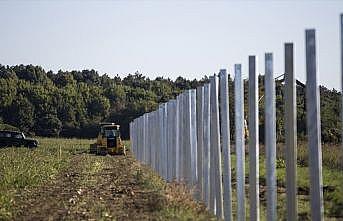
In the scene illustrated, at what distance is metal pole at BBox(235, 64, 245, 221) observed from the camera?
934cm

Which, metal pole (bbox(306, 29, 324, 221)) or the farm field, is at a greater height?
metal pole (bbox(306, 29, 324, 221))

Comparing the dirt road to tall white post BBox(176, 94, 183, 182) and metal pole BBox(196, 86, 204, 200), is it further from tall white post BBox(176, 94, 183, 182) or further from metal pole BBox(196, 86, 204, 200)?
tall white post BBox(176, 94, 183, 182)

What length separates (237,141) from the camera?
31.2 feet

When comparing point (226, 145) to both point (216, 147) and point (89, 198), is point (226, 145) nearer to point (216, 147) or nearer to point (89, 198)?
point (216, 147)

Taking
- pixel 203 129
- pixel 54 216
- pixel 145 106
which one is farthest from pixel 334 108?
pixel 145 106

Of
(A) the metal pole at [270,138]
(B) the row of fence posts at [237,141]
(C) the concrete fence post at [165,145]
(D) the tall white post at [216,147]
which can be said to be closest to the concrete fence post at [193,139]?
(B) the row of fence posts at [237,141]

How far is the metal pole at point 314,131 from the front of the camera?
22.1ft

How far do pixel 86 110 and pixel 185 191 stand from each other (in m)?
74.7

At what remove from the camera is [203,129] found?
12.8m

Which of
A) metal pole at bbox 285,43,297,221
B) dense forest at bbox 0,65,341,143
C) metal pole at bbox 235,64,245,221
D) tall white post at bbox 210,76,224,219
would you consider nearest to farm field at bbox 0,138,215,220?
tall white post at bbox 210,76,224,219

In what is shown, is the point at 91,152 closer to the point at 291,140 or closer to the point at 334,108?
the point at 334,108

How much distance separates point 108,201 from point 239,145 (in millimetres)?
5569

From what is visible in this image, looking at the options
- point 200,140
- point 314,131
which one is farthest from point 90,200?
point 314,131

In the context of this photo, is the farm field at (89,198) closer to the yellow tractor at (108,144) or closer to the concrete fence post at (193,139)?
the concrete fence post at (193,139)
